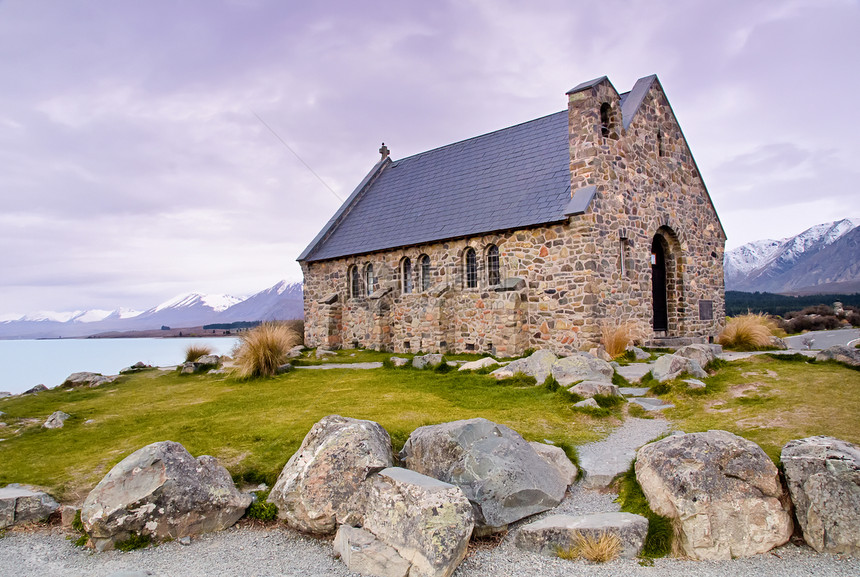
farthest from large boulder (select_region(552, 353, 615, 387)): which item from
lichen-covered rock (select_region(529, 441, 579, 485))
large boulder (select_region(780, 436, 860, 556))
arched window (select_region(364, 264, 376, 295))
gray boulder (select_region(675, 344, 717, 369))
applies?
arched window (select_region(364, 264, 376, 295))

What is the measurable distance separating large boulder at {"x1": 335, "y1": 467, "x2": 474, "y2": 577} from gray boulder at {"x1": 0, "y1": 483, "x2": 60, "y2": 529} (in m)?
3.98

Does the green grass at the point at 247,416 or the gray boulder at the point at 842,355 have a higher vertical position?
the gray boulder at the point at 842,355

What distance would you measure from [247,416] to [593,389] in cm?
665

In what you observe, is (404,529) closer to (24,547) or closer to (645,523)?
(645,523)

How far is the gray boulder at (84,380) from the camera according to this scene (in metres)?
17.2

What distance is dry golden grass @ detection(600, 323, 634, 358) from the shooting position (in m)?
15.7

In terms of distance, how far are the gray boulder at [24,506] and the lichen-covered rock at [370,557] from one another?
395 centimetres

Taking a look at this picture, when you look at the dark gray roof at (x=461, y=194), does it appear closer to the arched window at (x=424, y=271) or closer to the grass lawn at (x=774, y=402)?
the arched window at (x=424, y=271)

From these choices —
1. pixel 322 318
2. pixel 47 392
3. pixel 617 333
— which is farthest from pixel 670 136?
pixel 47 392

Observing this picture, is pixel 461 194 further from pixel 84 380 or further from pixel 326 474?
pixel 326 474

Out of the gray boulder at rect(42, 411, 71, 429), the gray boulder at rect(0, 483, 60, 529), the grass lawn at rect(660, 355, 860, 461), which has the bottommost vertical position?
the gray boulder at rect(0, 483, 60, 529)

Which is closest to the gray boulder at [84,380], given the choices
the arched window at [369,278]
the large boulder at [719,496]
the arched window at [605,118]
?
the arched window at [369,278]

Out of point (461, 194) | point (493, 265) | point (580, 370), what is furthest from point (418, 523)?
point (461, 194)

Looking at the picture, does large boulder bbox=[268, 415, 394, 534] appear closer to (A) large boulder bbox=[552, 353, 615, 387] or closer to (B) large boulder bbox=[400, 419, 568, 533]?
(B) large boulder bbox=[400, 419, 568, 533]
